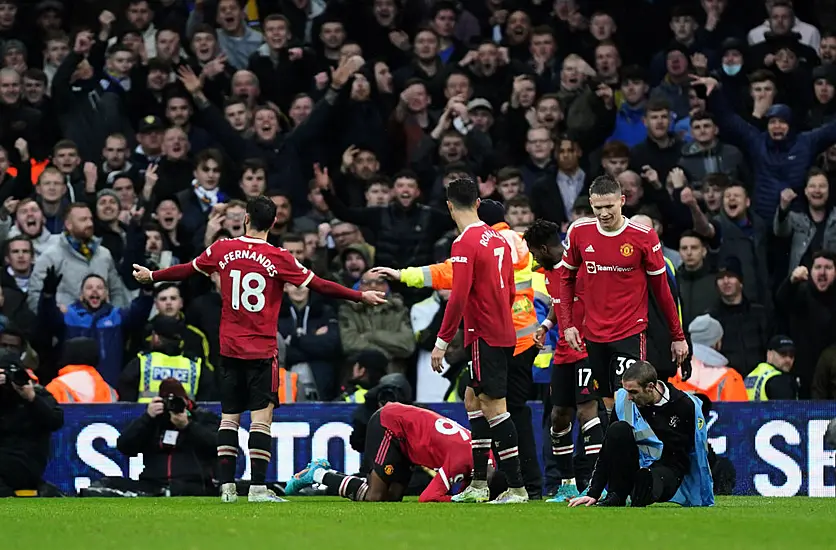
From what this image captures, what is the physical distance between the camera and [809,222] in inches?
681

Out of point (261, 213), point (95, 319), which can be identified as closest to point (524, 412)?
point (261, 213)

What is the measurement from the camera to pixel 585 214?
53.2 feet

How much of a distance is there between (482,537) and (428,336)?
818 centimetres

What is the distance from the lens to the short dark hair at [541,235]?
1245 centimetres

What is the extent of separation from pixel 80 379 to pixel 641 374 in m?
6.91

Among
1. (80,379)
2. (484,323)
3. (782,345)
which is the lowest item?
(80,379)

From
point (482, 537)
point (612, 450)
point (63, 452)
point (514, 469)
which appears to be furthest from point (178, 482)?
point (482, 537)

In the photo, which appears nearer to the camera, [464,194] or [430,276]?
[464,194]

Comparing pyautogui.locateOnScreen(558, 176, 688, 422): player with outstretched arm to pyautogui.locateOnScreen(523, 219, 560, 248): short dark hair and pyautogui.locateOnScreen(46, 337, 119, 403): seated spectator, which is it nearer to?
pyautogui.locateOnScreen(523, 219, 560, 248): short dark hair

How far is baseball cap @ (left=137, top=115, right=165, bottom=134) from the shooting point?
61.6 feet

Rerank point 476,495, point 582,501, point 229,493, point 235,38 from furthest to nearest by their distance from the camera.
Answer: point 235,38, point 229,493, point 476,495, point 582,501

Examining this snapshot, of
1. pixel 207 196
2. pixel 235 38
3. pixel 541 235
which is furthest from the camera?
pixel 235 38

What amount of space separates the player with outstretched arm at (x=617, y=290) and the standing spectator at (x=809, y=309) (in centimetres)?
525

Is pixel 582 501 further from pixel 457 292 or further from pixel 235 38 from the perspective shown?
pixel 235 38
